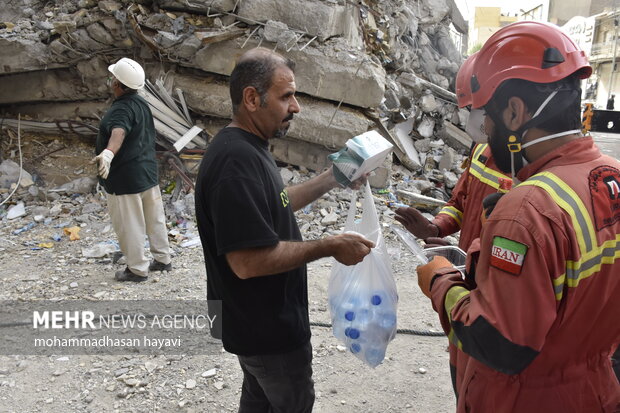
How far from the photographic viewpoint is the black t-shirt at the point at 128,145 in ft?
14.0

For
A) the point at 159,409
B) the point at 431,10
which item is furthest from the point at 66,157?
the point at 431,10

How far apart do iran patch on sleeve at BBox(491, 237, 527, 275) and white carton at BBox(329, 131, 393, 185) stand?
991mm

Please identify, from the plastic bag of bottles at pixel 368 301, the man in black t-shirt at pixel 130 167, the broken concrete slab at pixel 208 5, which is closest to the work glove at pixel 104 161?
the man in black t-shirt at pixel 130 167

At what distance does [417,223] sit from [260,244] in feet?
4.10

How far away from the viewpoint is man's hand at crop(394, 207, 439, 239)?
254 centimetres

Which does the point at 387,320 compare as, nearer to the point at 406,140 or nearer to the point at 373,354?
the point at 373,354

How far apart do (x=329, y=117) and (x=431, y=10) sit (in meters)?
7.12

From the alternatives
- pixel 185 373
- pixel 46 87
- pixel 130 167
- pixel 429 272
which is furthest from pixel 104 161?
pixel 46 87

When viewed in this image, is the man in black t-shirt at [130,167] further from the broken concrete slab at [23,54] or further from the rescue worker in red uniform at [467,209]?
the broken concrete slab at [23,54]

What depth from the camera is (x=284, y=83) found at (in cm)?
187

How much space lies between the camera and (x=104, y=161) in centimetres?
397

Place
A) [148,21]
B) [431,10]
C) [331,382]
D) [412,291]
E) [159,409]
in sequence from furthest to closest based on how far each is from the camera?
[431,10] → [148,21] → [412,291] → [331,382] → [159,409]

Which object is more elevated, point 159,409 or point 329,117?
point 329,117

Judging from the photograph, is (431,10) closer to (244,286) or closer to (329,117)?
(329,117)
